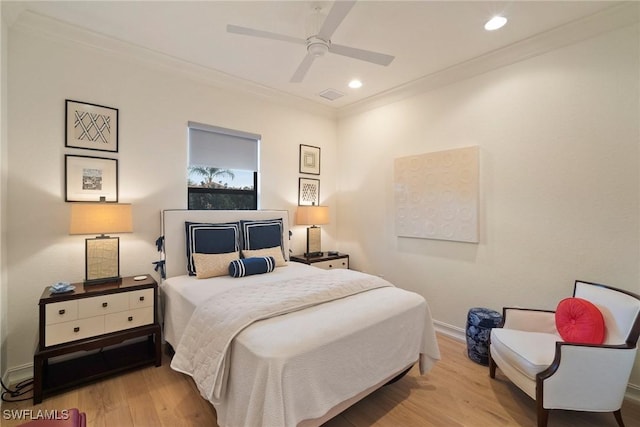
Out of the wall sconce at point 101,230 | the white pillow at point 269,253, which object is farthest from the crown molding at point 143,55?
the white pillow at point 269,253

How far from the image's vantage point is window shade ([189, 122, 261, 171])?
3.25 m

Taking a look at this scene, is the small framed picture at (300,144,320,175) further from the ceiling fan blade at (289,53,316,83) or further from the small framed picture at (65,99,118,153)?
the small framed picture at (65,99,118,153)

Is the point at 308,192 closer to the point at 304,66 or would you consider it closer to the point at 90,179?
the point at 304,66

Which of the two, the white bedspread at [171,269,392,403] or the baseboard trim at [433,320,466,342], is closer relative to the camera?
the white bedspread at [171,269,392,403]

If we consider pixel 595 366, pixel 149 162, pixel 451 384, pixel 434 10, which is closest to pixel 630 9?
pixel 434 10

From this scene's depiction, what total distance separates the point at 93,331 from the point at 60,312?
27 cm

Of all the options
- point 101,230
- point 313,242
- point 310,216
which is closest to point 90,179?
point 101,230

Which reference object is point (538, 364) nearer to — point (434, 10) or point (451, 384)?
point (451, 384)

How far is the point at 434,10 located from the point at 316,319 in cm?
239

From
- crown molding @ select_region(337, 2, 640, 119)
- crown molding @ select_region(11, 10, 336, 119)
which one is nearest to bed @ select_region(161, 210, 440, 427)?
crown molding @ select_region(11, 10, 336, 119)

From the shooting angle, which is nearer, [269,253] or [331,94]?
[269,253]

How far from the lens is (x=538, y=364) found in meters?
1.87

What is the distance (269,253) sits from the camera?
3234mm

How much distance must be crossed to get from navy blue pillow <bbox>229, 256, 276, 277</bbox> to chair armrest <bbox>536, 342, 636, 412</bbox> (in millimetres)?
2273
